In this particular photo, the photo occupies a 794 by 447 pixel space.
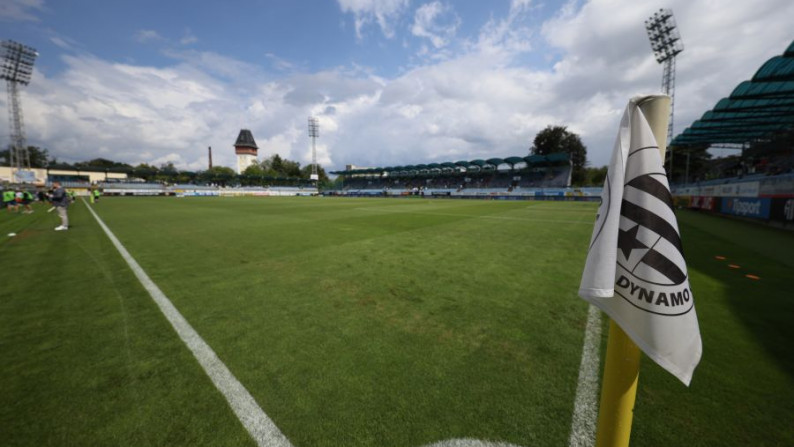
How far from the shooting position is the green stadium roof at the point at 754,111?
14.8 meters

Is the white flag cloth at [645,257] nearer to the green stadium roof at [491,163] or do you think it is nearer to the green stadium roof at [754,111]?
the green stadium roof at [754,111]

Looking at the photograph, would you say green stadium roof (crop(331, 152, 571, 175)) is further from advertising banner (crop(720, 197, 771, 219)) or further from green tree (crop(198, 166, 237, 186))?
green tree (crop(198, 166, 237, 186))

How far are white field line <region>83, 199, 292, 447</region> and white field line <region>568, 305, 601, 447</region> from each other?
190cm

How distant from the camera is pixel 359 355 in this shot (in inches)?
112

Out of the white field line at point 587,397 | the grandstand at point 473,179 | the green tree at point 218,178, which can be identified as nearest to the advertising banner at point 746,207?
the white field line at point 587,397

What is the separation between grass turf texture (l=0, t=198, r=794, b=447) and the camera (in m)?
2.02

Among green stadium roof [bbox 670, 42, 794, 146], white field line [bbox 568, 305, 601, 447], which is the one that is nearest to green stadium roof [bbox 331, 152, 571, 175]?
green stadium roof [bbox 670, 42, 794, 146]

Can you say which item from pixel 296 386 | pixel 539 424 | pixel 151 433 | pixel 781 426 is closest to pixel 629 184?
pixel 539 424

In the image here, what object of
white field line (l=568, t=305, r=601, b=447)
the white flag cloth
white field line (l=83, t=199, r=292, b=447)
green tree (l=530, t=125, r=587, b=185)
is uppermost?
green tree (l=530, t=125, r=587, b=185)

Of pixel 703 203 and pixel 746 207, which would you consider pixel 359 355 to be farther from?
pixel 703 203

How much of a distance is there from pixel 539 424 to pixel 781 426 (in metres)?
1.66

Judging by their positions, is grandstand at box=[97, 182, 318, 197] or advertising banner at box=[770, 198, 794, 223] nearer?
advertising banner at box=[770, 198, 794, 223]

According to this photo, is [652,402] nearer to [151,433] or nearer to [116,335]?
[151,433]

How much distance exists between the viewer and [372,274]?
5465mm
